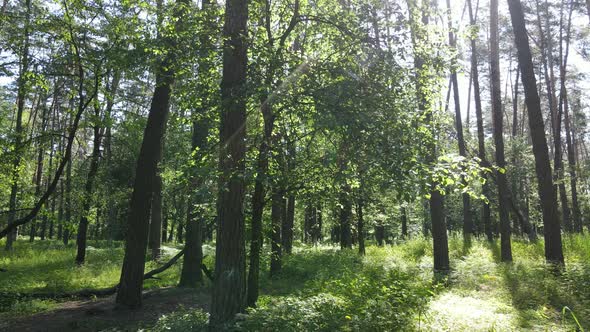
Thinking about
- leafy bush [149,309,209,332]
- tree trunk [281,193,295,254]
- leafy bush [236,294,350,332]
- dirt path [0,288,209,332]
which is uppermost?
tree trunk [281,193,295,254]

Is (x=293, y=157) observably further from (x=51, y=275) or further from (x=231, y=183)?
(x=51, y=275)

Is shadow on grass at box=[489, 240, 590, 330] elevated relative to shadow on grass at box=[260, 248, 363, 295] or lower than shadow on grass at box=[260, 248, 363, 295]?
elevated

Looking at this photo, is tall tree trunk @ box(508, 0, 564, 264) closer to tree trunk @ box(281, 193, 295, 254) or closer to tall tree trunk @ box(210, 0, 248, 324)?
tall tree trunk @ box(210, 0, 248, 324)

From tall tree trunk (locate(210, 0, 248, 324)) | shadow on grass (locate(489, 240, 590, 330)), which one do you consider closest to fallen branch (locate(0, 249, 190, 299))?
tall tree trunk (locate(210, 0, 248, 324))

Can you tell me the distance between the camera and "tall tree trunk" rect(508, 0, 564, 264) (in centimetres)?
1016

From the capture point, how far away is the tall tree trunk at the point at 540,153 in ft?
33.3

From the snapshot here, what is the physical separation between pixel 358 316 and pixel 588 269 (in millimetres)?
5904

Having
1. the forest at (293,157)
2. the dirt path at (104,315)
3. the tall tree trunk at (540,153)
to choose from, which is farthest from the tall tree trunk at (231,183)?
the tall tree trunk at (540,153)

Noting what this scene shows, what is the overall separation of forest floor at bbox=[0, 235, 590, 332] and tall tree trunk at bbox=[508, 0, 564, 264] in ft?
1.99

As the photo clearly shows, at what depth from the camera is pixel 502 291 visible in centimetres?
862

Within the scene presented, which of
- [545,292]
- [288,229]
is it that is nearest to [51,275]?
[288,229]

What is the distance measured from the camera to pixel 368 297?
25.1 feet

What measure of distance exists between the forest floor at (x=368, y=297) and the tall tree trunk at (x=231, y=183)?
2.01 ft

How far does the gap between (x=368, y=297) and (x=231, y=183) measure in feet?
11.5
